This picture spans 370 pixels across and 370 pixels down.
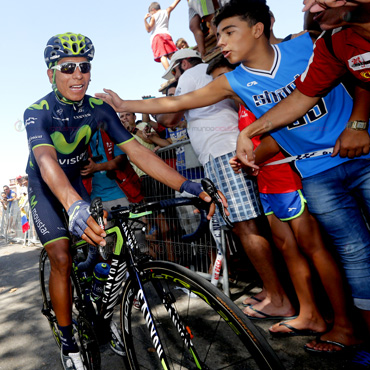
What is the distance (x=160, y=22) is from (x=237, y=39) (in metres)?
6.99

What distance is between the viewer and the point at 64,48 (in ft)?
8.09

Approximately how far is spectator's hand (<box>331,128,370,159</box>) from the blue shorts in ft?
2.54

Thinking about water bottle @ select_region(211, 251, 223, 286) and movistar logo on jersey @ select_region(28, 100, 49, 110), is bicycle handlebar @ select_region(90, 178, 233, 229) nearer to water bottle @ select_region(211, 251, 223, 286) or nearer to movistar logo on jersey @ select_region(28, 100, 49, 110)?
movistar logo on jersey @ select_region(28, 100, 49, 110)

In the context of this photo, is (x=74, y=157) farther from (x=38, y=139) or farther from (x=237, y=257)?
(x=237, y=257)

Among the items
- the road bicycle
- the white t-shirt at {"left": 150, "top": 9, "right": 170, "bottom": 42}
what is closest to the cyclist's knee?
the road bicycle

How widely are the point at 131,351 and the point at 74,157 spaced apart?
1.69 metres

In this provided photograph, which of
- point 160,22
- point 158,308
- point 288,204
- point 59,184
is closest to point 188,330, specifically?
point 158,308

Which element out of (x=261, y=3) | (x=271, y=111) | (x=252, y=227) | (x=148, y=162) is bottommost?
(x=252, y=227)

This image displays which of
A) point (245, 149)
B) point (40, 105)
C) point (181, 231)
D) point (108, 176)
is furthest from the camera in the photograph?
point (181, 231)

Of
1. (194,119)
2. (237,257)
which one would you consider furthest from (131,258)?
(237,257)

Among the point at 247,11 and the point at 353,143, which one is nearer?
the point at 353,143

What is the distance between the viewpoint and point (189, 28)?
5742 millimetres

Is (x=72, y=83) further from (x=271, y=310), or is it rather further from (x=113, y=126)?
(x=271, y=310)

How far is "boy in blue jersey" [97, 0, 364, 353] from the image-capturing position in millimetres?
2006
